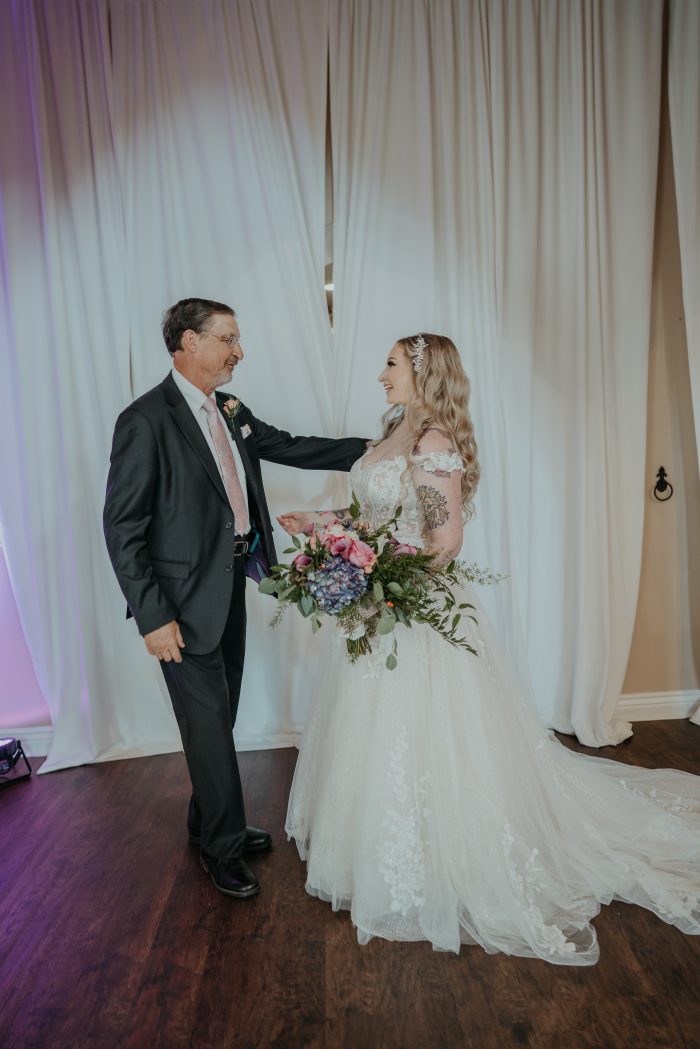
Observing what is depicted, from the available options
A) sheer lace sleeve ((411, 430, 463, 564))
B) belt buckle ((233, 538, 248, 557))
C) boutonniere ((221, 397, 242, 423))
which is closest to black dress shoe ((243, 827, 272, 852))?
belt buckle ((233, 538, 248, 557))

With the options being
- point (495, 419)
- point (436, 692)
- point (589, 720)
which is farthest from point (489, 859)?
point (495, 419)

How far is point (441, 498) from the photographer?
8.11 ft

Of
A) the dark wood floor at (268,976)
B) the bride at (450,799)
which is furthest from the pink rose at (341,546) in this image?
the dark wood floor at (268,976)

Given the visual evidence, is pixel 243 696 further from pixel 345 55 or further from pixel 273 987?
pixel 345 55

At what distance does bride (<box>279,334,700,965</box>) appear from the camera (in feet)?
7.35

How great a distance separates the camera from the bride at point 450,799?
224cm

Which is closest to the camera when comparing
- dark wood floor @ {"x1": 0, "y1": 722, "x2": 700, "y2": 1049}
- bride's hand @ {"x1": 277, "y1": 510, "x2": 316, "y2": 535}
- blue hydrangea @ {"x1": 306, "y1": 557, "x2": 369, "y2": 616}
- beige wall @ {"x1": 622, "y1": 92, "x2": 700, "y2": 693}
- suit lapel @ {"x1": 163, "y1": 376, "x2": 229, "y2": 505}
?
dark wood floor @ {"x1": 0, "y1": 722, "x2": 700, "y2": 1049}

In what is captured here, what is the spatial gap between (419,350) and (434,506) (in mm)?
586

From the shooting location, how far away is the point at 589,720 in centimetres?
366

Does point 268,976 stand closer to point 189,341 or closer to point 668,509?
point 189,341

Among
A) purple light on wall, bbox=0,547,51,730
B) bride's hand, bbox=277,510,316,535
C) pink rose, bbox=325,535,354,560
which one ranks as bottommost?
purple light on wall, bbox=0,547,51,730

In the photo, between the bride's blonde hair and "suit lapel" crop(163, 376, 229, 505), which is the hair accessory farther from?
"suit lapel" crop(163, 376, 229, 505)

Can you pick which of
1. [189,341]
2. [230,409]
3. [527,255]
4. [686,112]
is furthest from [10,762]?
[686,112]

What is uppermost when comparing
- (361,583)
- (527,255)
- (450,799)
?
(527,255)
